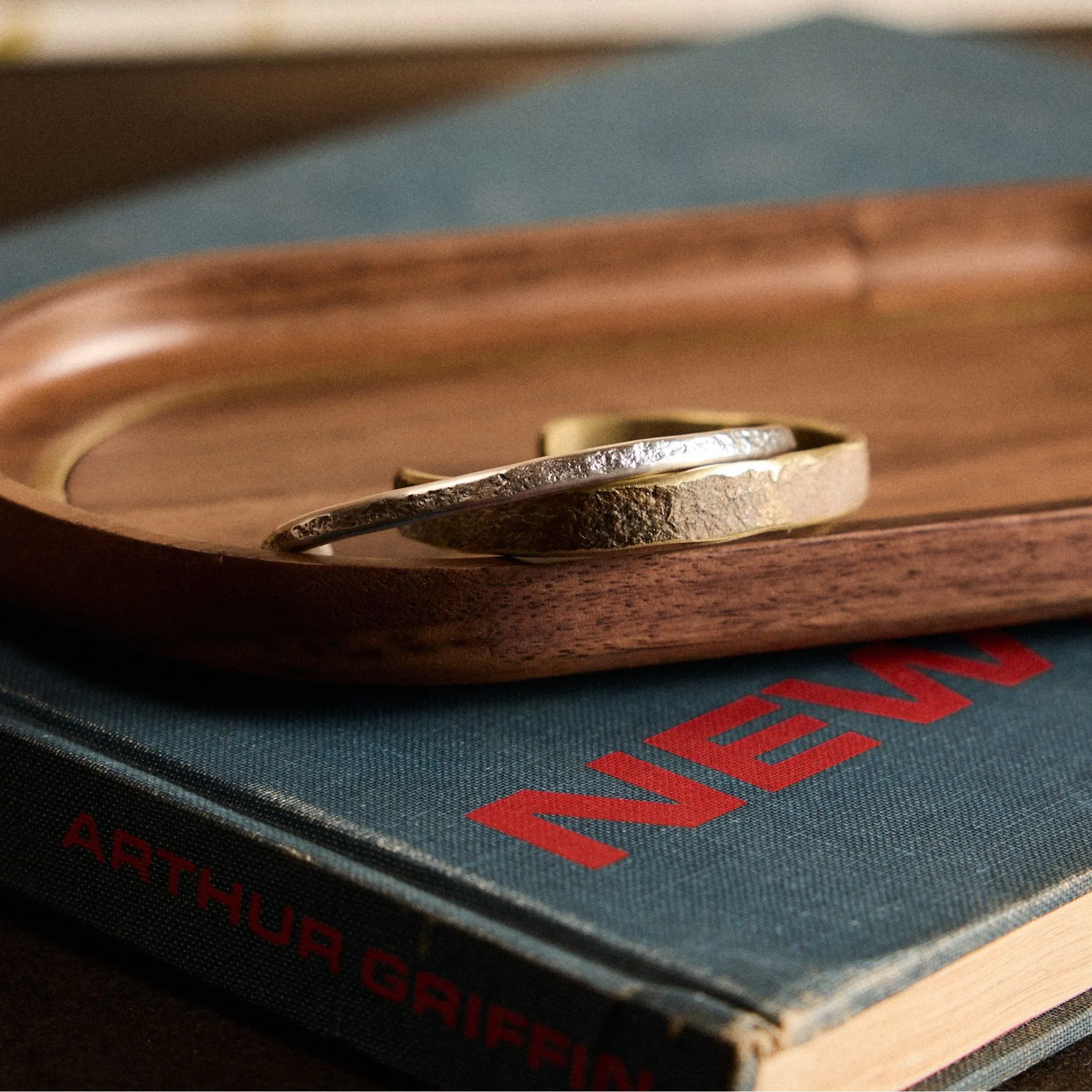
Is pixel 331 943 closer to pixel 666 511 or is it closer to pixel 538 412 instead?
pixel 666 511

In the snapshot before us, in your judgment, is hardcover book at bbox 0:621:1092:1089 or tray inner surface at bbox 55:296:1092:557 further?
tray inner surface at bbox 55:296:1092:557

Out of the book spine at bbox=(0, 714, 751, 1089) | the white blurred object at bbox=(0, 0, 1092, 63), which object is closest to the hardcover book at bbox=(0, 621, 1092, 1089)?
the book spine at bbox=(0, 714, 751, 1089)

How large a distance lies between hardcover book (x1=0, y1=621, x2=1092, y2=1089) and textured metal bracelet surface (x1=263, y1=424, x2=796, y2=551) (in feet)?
0.17

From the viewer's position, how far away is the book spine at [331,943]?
0.29 meters

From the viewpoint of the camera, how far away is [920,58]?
1.11 metres

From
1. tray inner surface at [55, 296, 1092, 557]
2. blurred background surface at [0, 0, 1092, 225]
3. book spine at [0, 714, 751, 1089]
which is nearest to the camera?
book spine at [0, 714, 751, 1089]

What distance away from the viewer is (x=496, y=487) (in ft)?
1.14

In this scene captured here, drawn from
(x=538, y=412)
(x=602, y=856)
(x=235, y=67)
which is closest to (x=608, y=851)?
(x=602, y=856)

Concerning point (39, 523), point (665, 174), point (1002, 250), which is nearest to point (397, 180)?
point (665, 174)

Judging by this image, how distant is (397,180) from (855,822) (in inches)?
24.2

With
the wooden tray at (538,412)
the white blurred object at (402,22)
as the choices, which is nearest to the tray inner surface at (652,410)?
the wooden tray at (538,412)

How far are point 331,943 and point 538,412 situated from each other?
25cm

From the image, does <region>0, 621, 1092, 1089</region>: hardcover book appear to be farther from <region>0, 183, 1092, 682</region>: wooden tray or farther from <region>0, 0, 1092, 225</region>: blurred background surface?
<region>0, 0, 1092, 225</region>: blurred background surface

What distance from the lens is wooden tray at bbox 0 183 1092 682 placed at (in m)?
0.37
